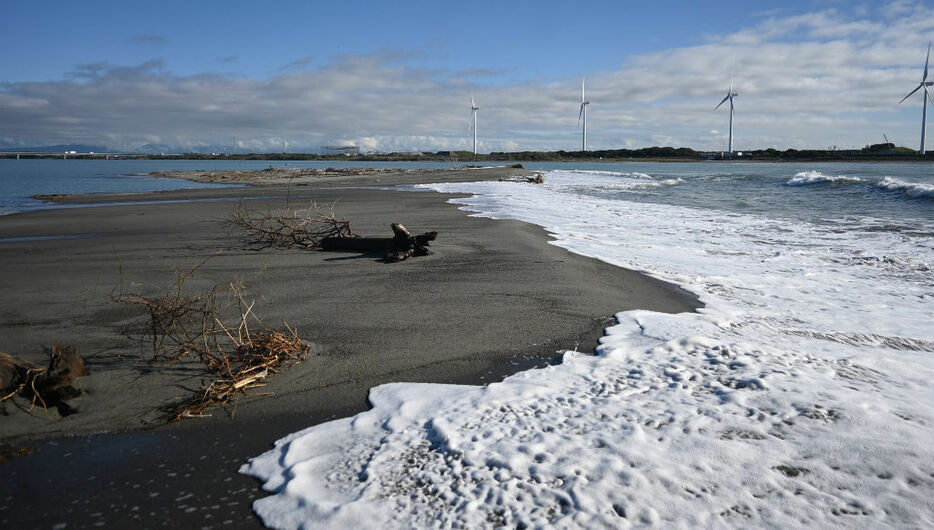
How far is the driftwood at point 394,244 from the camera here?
802cm

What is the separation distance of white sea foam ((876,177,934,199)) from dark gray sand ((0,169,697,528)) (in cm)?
1963

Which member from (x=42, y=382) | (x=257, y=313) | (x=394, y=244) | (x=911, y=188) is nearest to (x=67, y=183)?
(x=394, y=244)

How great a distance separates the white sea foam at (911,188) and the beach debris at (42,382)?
86.7ft

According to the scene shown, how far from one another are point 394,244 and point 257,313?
3.10 metres

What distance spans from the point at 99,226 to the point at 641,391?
1295cm

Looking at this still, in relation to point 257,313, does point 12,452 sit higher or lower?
lower

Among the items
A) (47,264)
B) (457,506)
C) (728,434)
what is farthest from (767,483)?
(47,264)

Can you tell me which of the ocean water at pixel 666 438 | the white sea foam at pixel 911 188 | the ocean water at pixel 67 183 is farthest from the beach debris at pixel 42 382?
the white sea foam at pixel 911 188

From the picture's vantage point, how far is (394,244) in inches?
327

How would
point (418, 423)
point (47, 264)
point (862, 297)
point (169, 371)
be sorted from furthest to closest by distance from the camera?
point (47, 264) < point (862, 297) < point (169, 371) < point (418, 423)

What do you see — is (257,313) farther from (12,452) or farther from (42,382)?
(12,452)

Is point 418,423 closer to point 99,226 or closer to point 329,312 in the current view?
point 329,312

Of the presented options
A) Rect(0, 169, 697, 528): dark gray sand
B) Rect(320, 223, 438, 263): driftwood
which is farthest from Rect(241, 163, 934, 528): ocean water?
Rect(320, 223, 438, 263): driftwood

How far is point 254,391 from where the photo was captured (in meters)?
3.81
